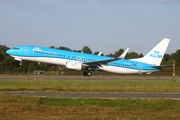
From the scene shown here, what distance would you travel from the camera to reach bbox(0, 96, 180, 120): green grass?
14584 millimetres

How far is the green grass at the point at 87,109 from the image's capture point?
14.6 metres

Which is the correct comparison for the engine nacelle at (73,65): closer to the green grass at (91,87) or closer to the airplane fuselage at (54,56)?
the airplane fuselage at (54,56)

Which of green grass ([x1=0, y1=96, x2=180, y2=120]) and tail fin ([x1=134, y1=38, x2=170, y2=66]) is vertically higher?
tail fin ([x1=134, y1=38, x2=170, y2=66])

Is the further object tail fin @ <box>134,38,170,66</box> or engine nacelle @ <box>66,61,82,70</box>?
tail fin @ <box>134,38,170,66</box>

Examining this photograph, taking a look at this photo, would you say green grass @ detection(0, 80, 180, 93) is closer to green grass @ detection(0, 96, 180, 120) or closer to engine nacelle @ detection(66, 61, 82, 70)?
green grass @ detection(0, 96, 180, 120)

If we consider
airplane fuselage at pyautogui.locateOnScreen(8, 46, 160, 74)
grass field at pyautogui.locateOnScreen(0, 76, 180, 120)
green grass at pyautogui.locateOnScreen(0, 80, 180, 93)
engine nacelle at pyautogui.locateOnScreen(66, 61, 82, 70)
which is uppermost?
airplane fuselage at pyautogui.locateOnScreen(8, 46, 160, 74)

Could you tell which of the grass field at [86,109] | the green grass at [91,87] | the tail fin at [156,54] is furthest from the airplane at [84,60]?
the grass field at [86,109]

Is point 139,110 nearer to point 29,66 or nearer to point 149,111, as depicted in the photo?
point 149,111

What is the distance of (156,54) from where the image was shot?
6162 cm

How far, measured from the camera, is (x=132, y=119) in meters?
13.9

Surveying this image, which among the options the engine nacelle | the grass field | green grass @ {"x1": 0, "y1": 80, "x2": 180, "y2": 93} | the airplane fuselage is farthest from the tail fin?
the grass field

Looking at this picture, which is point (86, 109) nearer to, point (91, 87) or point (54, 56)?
point (91, 87)

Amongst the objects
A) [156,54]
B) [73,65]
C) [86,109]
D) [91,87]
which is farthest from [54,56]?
[86,109]

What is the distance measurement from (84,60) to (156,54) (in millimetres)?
12616
